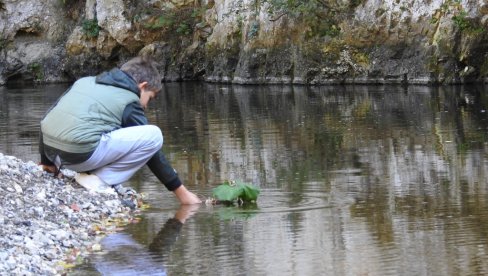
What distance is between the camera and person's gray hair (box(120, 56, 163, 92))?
9.62 m

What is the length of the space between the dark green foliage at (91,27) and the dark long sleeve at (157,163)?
28388mm

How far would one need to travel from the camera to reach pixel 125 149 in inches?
376

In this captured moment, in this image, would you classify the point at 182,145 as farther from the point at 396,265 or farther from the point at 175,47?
the point at 175,47

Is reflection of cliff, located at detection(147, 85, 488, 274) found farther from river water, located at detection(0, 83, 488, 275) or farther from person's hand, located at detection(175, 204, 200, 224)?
person's hand, located at detection(175, 204, 200, 224)

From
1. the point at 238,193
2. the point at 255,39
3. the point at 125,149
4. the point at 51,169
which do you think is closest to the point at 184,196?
the point at 238,193

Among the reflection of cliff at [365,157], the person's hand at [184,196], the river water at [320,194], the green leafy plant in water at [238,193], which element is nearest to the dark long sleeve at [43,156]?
the river water at [320,194]

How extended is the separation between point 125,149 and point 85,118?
1.47 ft

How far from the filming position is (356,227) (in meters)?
8.33

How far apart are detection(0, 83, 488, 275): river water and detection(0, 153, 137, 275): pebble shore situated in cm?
Result: 19

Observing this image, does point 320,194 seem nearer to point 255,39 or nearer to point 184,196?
point 184,196

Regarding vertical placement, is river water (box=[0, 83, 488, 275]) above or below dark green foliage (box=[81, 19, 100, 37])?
below

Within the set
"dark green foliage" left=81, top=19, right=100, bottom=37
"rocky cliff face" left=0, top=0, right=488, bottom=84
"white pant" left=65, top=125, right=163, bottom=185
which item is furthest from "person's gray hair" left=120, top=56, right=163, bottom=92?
"dark green foliage" left=81, top=19, right=100, bottom=37

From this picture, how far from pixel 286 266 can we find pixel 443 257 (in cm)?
104

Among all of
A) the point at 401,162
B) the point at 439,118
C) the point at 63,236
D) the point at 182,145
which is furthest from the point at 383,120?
the point at 63,236
